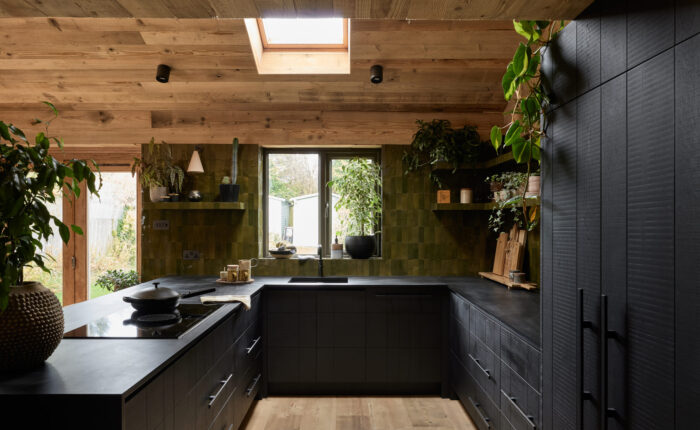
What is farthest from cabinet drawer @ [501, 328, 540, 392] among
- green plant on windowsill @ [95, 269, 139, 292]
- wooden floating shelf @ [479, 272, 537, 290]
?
green plant on windowsill @ [95, 269, 139, 292]

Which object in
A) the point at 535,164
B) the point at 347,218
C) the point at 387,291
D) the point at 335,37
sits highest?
the point at 335,37

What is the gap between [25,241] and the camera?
1211 millimetres

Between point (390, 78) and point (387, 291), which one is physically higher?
point (390, 78)

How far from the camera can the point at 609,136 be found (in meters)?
1.09

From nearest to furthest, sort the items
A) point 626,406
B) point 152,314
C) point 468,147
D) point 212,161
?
point 626,406 < point 152,314 < point 468,147 < point 212,161

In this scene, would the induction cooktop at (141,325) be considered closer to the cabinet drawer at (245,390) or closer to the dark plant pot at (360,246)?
the cabinet drawer at (245,390)

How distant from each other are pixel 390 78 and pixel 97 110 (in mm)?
2654

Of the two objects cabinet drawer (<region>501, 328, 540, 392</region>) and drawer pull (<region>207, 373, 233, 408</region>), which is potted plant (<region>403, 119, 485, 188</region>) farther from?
drawer pull (<region>207, 373, 233, 408</region>)

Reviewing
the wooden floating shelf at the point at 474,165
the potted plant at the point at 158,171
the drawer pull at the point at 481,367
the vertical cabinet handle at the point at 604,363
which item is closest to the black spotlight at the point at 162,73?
the potted plant at the point at 158,171

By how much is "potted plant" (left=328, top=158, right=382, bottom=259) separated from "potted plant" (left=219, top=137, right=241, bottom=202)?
852 millimetres

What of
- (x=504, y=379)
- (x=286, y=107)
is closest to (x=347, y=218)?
(x=286, y=107)

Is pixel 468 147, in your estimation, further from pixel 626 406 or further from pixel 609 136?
pixel 626 406

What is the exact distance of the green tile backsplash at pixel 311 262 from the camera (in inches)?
155

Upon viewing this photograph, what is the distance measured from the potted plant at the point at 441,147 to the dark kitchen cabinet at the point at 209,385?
186 centimetres
